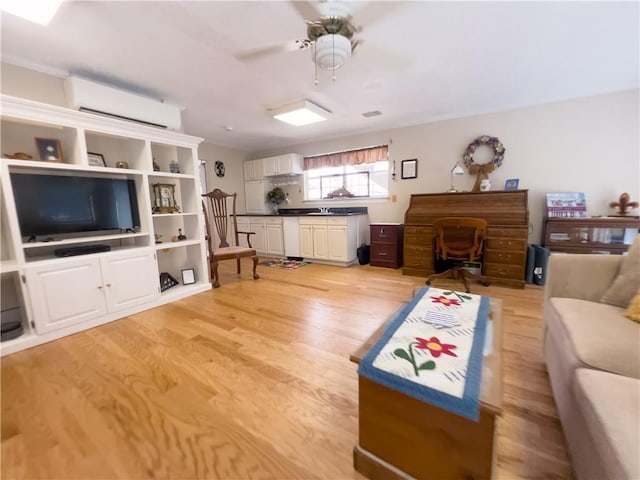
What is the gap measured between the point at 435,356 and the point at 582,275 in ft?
3.99

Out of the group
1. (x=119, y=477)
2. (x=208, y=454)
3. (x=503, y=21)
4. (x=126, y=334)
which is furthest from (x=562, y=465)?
(x=126, y=334)

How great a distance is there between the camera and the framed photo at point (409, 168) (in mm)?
4035

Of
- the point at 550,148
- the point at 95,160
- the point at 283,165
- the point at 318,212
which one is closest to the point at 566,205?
the point at 550,148

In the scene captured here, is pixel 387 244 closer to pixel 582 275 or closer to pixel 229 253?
pixel 229 253

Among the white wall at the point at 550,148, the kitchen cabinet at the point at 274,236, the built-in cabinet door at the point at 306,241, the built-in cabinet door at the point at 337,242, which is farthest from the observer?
the kitchen cabinet at the point at 274,236

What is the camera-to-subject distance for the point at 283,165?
16.5 ft

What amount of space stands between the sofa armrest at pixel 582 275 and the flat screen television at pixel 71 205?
3.47m

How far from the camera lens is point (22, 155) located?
6.48 ft

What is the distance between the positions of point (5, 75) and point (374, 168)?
13.7 feet


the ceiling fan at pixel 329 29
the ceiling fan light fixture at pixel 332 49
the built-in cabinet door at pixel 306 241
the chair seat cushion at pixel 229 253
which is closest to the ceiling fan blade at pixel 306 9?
the ceiling fan at pixel 329 29

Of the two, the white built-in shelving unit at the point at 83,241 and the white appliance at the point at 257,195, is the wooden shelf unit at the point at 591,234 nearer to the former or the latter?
the white built-in shelving unit at the point at 83,241

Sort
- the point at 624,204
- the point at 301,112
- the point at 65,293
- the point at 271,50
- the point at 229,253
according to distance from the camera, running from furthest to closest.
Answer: the point at 229,253, the point at 301,112, the point at 624,204, the point at 65,293, the point at 271,50

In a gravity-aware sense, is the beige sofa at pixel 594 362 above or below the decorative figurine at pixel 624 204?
below

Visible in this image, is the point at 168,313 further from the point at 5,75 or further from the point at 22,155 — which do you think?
the point at 5,75
